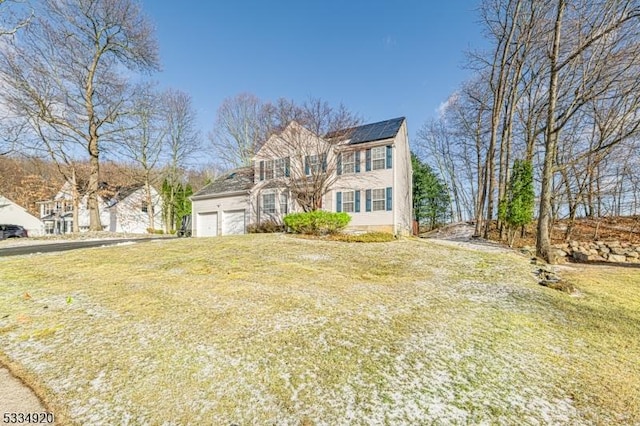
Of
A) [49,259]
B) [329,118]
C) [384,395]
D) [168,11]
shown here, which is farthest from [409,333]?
[168,11]

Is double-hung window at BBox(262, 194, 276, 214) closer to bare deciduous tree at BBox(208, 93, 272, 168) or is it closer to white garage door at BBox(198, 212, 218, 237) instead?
white garage door at BBox(198, 212, 218, 237)

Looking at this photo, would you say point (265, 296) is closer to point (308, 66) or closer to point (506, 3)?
point (308, 66)

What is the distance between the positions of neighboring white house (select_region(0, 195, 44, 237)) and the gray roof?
22992 millimetres

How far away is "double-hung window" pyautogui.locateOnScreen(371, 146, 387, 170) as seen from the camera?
15.0 metres

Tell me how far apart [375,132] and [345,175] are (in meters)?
3.00

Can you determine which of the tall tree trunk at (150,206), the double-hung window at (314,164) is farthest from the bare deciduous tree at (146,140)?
the double-hung window at (314,164)

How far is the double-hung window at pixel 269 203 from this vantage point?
667 inches

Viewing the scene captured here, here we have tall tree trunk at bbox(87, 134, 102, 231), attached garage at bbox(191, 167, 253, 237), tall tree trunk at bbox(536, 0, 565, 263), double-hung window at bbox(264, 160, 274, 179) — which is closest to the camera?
Result: tall tree trunk at bbox(536, 0, 565, 263)

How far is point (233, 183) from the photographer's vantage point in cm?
1961

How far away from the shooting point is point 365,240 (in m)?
11.1

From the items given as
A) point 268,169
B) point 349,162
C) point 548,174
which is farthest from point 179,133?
point 548,174

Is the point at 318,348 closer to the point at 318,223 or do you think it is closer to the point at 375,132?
the point at 318,223

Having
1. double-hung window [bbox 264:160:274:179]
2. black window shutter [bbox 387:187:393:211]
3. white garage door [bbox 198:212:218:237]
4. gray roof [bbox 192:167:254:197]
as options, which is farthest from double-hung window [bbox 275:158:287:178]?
black window shutter [bbox 387:187:393:211]

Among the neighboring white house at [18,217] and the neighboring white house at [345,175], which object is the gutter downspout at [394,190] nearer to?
the neighboring white house at [345,175]
